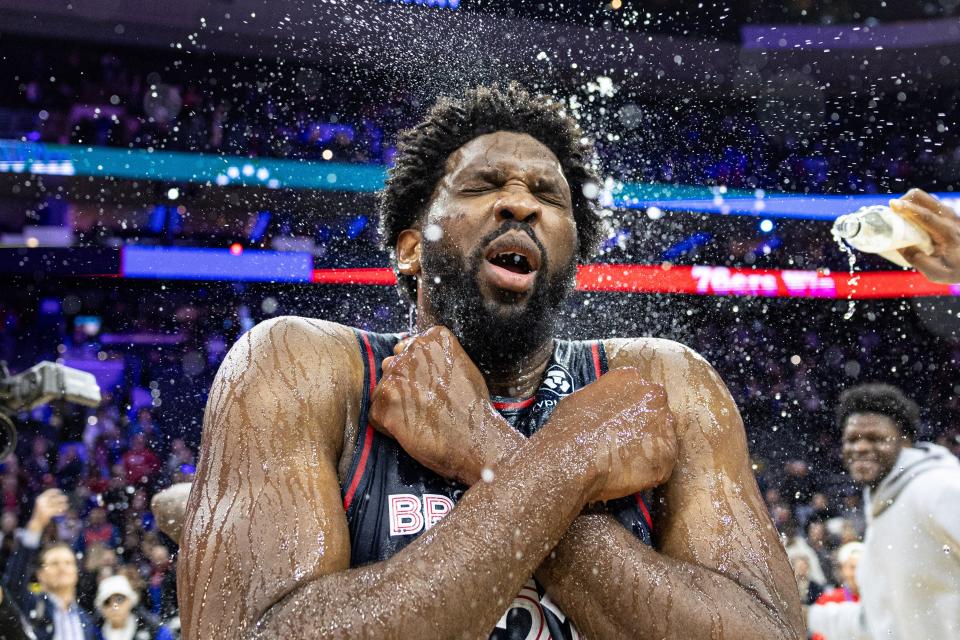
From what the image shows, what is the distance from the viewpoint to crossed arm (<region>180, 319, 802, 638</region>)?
133cm

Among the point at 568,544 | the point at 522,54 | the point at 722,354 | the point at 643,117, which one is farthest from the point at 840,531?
the point at 568,544

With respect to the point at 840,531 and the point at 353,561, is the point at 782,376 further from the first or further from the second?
the point at 353,561

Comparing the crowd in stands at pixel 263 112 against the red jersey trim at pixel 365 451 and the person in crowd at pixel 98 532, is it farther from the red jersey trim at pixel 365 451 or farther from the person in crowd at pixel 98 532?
the red jersey trim at pixel 365 451

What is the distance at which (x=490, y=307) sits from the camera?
76.9 inches

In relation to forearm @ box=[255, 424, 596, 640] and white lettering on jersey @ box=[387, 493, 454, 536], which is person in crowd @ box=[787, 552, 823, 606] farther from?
forearm @ box=[255, 424, 596, 640]

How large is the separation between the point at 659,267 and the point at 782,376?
3311 millimetres

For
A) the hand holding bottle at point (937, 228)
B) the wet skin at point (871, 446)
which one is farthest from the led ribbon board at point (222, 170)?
the hand holding bottle at point (937, 228)

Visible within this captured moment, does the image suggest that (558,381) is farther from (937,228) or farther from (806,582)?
(806,582)

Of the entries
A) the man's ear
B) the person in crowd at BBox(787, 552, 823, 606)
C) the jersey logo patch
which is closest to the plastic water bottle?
the jersey logo patch

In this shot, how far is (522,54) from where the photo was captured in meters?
10.5

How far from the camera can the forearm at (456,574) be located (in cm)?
130

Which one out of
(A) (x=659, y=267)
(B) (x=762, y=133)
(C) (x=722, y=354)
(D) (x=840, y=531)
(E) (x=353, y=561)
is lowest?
(D) (x=840, y=531)

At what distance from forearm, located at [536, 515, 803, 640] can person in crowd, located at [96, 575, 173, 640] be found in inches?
214

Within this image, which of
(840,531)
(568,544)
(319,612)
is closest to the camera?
(319,612)
